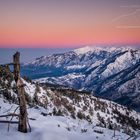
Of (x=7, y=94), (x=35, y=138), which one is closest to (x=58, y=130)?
(x=35, y=138)

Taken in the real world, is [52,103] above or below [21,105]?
below

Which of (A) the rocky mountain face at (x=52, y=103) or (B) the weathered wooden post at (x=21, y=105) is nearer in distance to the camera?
(B) the weathered wooden post at (x=21, y=105)

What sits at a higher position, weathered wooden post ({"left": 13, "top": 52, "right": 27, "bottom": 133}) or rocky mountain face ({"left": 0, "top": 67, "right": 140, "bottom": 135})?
weathered wooden post ({"left": 13, "top": 52, "right": 27, "bottom": 133})

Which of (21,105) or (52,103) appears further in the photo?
(52,103)

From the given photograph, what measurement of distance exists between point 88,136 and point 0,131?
4203 millimetres

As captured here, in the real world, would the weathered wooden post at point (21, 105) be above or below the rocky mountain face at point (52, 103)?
above

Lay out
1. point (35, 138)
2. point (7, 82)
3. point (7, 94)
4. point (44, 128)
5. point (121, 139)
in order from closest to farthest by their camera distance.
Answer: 1. point (35, 138)
2. point (44, 128)
3. point (121, 139)
4. point (7, 94)
5. point (7, 82)

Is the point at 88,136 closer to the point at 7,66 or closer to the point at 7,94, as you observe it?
the point at 7,66

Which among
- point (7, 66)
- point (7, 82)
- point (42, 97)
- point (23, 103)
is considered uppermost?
point (7, 66)

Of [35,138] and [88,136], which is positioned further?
[88,136]

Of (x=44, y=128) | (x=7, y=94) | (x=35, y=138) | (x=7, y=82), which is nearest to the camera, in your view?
(x=35, y=138)

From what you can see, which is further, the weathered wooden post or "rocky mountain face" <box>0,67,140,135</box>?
"rocky mountain face" <box>0,67,140,135</box>

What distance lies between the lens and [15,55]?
12141mm

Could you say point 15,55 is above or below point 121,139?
above
